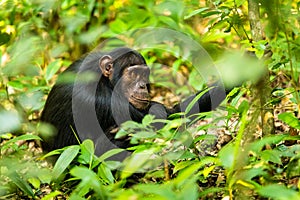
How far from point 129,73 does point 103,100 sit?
386 mm

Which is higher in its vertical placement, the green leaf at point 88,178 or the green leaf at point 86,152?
the green leaf at point 88,178

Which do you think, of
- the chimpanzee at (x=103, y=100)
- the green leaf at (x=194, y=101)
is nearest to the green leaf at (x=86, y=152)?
the green leaf at (x=194, y=101)

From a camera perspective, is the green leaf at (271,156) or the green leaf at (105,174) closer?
the green leaf at (271,156)

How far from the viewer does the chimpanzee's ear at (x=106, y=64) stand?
4.70 metres

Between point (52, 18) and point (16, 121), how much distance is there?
13.1ft

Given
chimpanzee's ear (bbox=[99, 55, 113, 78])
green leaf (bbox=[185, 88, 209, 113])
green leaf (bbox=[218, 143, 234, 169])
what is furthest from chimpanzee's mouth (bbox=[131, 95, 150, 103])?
green leaf (bbox=[218, 143, 234, 169])

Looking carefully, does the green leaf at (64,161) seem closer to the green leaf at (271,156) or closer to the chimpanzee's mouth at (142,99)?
the green leaf at (271,156)

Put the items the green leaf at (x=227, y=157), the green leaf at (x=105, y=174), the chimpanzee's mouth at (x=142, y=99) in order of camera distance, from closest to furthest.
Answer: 1. the green leaf at (x=227, y=157)
2. the green leaf at (x=105, y=174)
3. the chimpanzee's mouth at (x=142, y=99)

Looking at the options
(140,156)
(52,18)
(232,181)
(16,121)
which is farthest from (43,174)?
(52,18)

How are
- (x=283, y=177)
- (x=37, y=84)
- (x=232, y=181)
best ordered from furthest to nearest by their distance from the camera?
(x=37, y=84) → (x=283, y=177) → (x=232, y=181)

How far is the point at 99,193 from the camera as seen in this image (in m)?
2.52

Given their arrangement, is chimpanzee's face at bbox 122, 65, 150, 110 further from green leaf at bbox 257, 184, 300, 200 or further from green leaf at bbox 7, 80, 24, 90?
green leaf at bbox 257, 184, 300, 200

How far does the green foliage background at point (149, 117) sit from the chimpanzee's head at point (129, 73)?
0.65 meters

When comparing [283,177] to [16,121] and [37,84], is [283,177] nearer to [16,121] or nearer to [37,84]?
[16,121]
